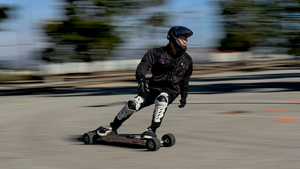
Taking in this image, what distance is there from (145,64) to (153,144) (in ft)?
3.70

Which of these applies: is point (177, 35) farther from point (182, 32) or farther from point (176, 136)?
point (176, 136)

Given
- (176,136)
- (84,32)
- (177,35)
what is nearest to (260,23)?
(84,32)

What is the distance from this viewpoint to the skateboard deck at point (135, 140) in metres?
5.73

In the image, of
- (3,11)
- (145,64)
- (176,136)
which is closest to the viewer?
(145,64)

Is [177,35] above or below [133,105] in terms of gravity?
above

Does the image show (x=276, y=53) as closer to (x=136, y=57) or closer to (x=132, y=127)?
(x=136, y=57)

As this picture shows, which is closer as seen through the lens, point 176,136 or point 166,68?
point 166,68

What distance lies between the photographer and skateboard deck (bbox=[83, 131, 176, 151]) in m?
5.73

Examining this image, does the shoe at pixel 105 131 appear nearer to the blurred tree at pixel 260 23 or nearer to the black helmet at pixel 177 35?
the black helmet at pixel 177 35

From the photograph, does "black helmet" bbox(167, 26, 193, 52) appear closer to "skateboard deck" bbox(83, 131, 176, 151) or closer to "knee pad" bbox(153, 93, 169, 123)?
"knee pad" bbox(153, 93, 169, 123)

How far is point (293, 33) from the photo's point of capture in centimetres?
1961

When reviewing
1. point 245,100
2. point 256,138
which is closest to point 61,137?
point 256,138

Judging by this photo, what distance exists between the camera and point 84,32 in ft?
68.3

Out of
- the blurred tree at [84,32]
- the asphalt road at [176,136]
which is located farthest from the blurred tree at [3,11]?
the asphalt road at [176,136]
